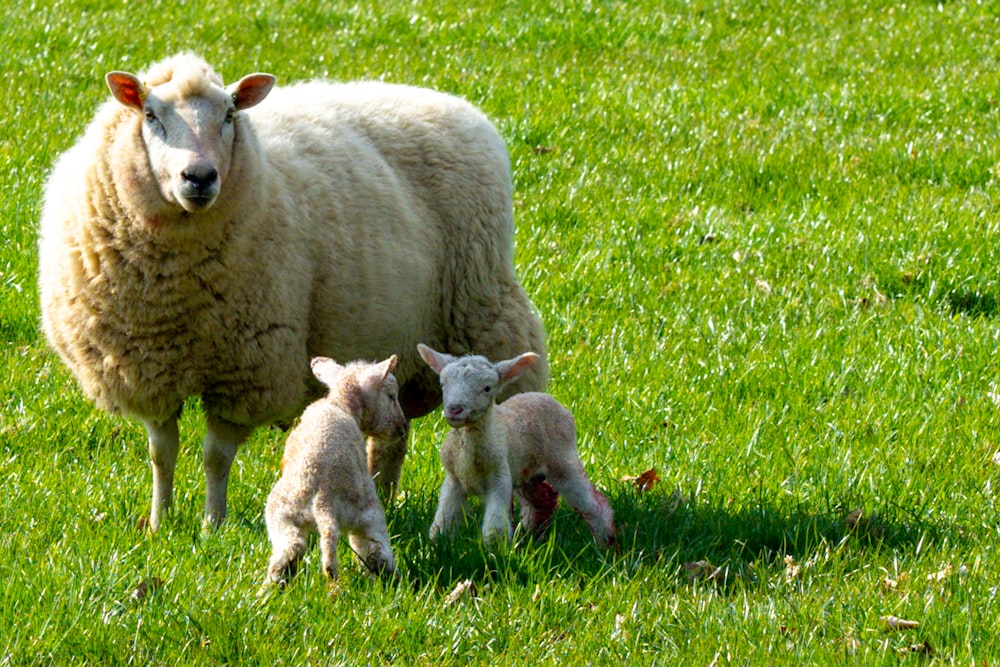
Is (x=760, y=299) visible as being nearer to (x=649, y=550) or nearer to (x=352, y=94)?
(x=352, y=94)

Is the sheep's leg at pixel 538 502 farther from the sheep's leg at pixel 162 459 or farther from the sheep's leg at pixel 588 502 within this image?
the sheep's leg at pixel 162 459

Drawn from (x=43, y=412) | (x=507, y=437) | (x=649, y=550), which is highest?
(x=507, y=437)

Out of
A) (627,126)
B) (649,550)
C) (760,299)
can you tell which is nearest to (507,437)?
(649,550)

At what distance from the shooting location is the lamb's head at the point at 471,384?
4152 millimetres

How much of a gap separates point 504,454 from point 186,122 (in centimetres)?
145

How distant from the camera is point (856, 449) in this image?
550cm

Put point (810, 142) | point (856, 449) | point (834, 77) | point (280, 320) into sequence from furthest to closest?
point (834, 77) → point (810, 142) → point (856, 449) → point (280, 320)

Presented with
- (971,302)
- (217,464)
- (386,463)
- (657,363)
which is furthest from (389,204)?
(971,302)

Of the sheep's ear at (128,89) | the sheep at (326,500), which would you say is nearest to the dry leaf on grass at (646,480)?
the sheep at (326,500)

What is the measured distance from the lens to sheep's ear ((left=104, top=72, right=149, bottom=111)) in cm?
457

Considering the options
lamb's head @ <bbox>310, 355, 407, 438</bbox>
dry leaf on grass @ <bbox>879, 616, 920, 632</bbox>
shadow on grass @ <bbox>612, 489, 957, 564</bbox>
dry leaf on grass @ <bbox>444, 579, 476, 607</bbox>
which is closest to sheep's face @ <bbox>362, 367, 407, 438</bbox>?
lamb's head @ <bbox>310, 355, 407, 438</bbox>

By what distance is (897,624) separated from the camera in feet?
12.6

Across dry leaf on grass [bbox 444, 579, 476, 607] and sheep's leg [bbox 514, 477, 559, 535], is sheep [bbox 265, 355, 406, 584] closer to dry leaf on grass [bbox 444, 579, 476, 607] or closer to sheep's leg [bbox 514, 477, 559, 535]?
dry leaf on grass [bbox 444, 579, 476, 607]

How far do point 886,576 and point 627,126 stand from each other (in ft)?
18.9
